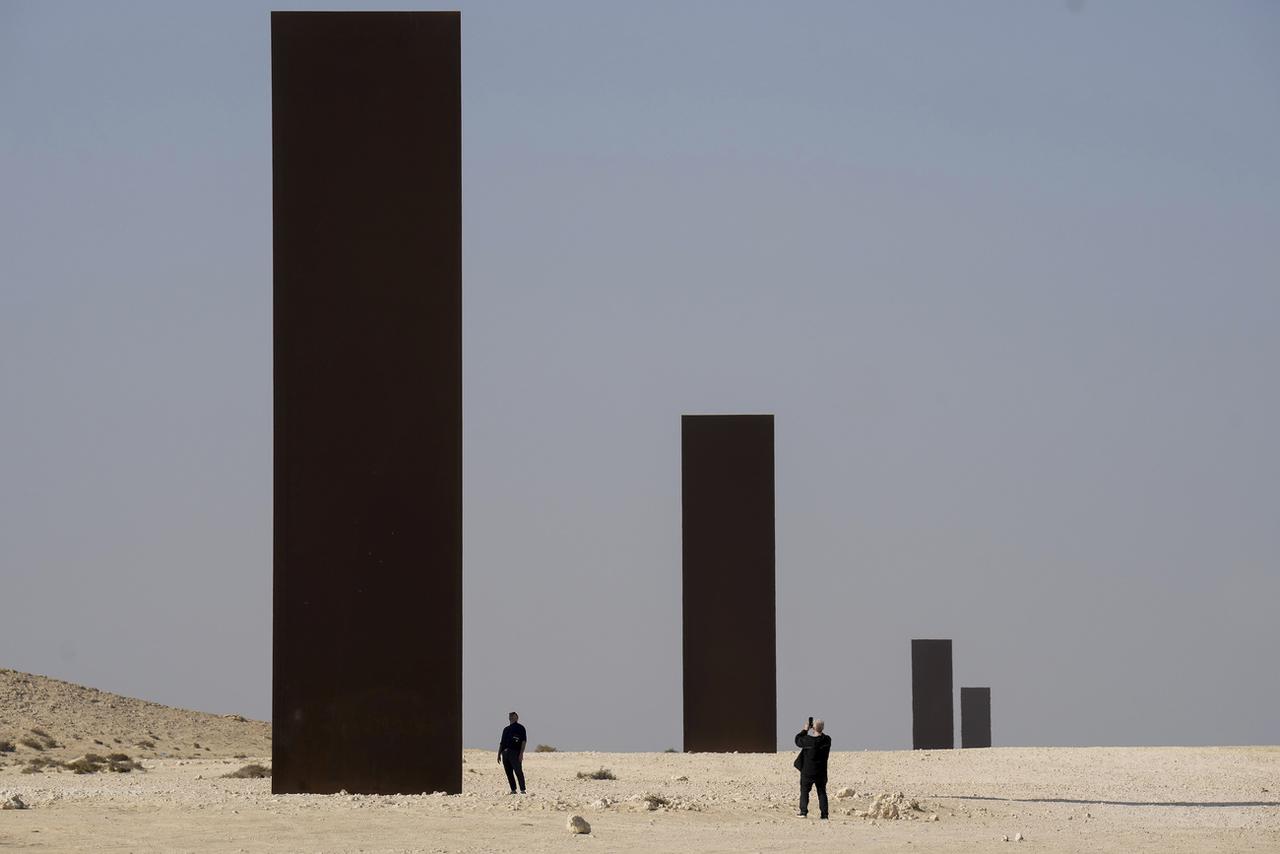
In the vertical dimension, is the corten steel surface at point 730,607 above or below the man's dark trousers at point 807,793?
above

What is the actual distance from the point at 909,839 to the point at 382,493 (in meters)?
5.44

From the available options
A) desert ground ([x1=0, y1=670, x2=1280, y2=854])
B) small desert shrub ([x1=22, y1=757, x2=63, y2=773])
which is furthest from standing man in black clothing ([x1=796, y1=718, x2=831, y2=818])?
small desert shrub ([x1=22, y1=757, x2=63, y2=773])

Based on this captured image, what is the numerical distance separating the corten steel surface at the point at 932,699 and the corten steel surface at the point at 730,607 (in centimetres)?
535

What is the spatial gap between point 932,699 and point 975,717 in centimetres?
175

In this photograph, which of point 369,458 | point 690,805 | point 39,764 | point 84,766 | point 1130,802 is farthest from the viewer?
point 39,764

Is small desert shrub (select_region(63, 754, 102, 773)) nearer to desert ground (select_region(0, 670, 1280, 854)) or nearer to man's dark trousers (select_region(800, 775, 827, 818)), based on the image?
desert ground (select_region(0, 670, 1280, 854))

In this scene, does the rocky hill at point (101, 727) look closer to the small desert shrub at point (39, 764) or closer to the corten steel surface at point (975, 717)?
the small desert shrub at point (39, 764)

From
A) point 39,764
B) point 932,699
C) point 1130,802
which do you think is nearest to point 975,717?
point 932,699

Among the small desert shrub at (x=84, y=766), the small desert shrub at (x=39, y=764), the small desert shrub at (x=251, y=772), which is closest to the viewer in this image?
the small desert shrub at (x=251, y=772)

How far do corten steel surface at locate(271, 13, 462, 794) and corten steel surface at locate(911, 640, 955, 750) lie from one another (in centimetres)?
1556

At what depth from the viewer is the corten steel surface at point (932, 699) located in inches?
1241

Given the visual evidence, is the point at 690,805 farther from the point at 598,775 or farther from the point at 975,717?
the point at 975,717

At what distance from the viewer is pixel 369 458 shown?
1722 cm

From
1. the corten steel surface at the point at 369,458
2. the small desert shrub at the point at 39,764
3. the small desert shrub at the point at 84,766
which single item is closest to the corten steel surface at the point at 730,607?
the small desert shrub at the point at 84,766
